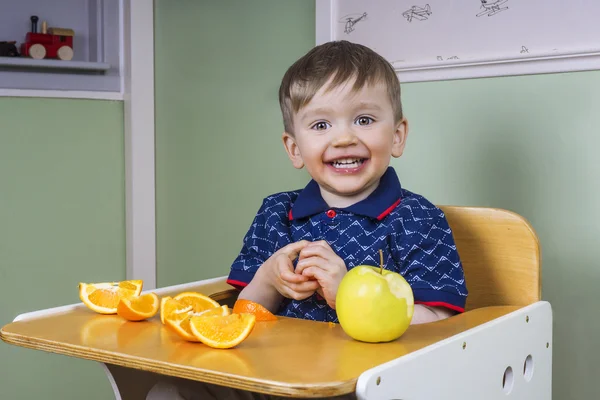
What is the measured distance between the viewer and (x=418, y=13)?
5.65 feet

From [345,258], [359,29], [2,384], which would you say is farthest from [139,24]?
[345,258]

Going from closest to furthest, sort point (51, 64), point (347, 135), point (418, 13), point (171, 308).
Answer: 1. point (171, 308)
2. point (347, 135)
3. point (418, 13)
4. point (51, 64)

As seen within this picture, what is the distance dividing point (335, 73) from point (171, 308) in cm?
47

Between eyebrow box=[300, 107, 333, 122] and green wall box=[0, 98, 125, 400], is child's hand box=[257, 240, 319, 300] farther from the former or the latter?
green wall box=[0, 98, 125, 400]

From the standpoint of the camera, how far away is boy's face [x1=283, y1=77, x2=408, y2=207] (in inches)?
51.5

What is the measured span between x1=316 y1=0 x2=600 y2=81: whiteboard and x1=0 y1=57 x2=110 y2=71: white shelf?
29.3 inches

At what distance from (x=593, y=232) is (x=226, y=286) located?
0.67m

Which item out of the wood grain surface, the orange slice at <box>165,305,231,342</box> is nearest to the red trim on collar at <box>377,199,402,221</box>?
the wood grain surface

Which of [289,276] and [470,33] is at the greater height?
[470,33]

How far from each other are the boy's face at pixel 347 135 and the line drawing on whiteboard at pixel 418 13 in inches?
17.2

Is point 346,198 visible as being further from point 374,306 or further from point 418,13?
point 418,13

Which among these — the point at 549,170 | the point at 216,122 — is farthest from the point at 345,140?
the point at 216,122

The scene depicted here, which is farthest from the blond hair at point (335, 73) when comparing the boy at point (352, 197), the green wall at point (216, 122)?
the green wall at point (216, 122)

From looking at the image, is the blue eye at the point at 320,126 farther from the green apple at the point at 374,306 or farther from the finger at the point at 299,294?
the green apple at the point at 374,306
